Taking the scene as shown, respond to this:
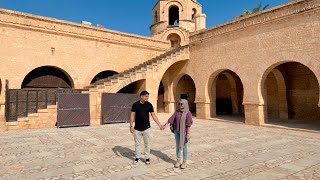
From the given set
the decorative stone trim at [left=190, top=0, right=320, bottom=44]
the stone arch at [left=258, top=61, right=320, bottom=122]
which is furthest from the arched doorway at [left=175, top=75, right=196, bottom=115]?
the stone arch at [left=258, top=61, right=320, bottom=122]

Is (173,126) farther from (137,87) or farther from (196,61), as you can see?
(196,61)

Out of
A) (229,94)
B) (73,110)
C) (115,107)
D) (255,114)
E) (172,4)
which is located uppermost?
(172,4)

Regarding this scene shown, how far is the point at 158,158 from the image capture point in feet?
21.7

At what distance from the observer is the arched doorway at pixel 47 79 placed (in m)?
16.1

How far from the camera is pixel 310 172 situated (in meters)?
5.45

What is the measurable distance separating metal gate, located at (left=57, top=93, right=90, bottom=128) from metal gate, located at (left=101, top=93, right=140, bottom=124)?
42.0 inches

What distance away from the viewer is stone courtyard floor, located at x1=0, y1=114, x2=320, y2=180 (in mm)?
5293

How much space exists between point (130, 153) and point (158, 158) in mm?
1052

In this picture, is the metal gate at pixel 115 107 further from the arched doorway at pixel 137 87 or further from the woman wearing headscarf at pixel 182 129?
the woman wearing headscarf at pixel 182 129

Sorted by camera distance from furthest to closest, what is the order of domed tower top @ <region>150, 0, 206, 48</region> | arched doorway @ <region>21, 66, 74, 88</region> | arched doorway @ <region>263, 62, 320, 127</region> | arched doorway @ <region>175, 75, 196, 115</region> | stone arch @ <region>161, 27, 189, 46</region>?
domed tower top @ <region>150, 0, 206, 48</region>, stone arch @ <region>161, 27, 189, 46</region>, arched doorway @ <region>175, 75, 196, 115</region>, arched doorway @ <region>263, 62, 320, 127</region>, arched doorway @ <region>21, 66, 74, 88</region>

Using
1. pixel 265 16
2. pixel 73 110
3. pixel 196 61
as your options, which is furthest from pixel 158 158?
pixel 196 61

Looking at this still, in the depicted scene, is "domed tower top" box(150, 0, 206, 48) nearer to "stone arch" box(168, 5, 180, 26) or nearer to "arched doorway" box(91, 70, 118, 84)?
"stone arch" box(168, 5, 180, 26)

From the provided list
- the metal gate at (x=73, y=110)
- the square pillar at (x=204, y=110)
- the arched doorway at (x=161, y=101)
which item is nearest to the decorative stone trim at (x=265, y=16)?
the square pillar at (x=204, y=110)

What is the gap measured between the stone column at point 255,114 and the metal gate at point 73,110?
9.95m
